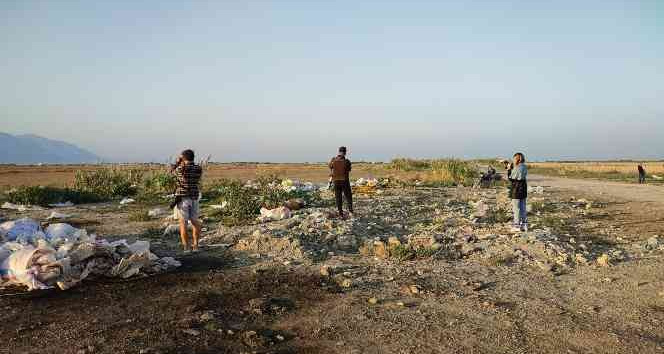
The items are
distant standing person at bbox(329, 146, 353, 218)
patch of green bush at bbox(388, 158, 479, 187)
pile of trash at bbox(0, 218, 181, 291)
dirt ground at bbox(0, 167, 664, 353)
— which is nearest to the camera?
dirt ground at bbox(0, 167, 664, 353)

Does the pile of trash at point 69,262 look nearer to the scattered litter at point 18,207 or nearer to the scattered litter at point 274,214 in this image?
the scattered litter at point 274,214

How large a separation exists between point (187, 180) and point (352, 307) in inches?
150

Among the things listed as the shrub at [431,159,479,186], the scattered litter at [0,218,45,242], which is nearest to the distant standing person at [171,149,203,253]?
the scattered litter at [0,218,45,242]

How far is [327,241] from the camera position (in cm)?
789

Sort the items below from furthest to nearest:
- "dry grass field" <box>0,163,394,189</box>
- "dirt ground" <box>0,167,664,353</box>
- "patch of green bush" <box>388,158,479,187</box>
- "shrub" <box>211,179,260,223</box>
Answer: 1. "dry grass field" <box>0,163,394,189</box>
2. "patch of green bush" <box>388,158,479,187</box>
3. "shrub" <box>211,179,260,223</box>
4. "dirt ground" <box>0,167,664,353</box>

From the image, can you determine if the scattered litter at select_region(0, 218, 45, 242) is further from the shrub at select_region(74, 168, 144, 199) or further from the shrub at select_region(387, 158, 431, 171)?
the shrub at select_region(387, 158, 431, 171)

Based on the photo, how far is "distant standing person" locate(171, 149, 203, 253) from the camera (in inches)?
289

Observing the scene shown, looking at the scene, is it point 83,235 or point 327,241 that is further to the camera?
point 327,241

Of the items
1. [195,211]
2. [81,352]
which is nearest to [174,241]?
[195,211]

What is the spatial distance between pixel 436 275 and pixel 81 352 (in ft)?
13.5

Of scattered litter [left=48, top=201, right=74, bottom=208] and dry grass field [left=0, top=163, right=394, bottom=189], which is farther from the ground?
dry grass field [left=0, top=163, right=394, bottom=189]

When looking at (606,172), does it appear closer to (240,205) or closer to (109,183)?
(240,205)

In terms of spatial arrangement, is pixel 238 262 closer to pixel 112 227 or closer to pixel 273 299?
pixel 273 299

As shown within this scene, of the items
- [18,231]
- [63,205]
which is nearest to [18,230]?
[18,231]
